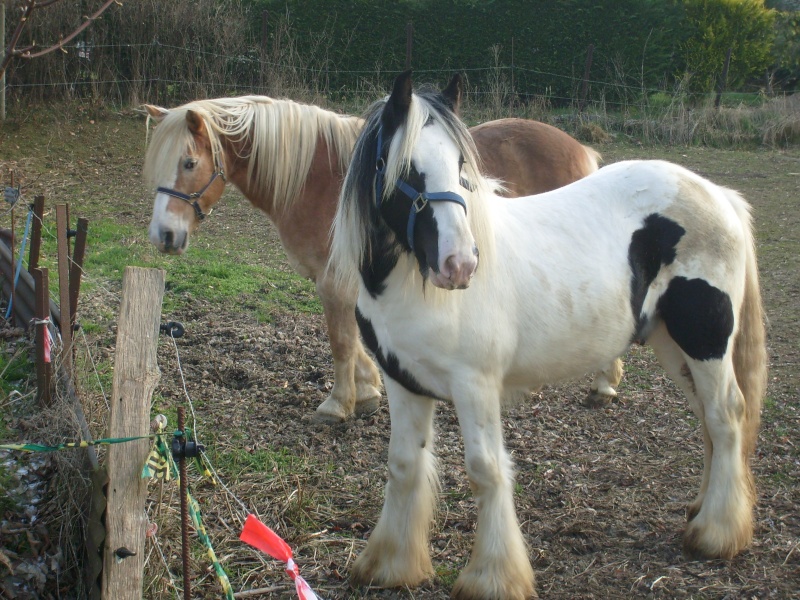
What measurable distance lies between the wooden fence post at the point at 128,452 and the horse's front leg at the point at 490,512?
111cm

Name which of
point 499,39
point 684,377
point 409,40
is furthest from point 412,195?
point 499,39

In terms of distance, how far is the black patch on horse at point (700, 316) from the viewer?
3.06 meters

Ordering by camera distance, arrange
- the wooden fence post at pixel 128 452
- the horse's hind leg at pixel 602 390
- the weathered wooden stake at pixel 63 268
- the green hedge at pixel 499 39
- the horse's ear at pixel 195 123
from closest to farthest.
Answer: the wooden fence post at pixel 128 452, the weathered wooden stake at pixel 63 268, the horse's ear at pixel 195 123, the horse's hind leg at pixel 602 390, the green hedge at pixel 499 39

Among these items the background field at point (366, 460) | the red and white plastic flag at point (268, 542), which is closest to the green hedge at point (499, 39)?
the background field at point (366, 460)

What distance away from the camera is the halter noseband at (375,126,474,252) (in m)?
2.45

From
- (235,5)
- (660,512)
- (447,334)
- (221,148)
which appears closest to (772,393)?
(660,512)

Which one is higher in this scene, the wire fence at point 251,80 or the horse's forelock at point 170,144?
the wire fence at point 251,80

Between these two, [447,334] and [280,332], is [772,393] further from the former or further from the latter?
[280,332]

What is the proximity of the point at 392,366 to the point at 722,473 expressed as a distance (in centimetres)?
154

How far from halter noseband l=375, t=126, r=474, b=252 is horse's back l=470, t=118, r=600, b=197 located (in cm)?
288

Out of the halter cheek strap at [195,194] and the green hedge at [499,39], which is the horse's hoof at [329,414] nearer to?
the halter cheek strap at [195,194]

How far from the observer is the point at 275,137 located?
4.45 meters

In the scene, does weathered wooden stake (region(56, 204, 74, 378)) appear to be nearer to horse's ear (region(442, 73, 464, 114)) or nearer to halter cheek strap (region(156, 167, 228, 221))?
halter cheek strap (region(156, 167, 228, 221))

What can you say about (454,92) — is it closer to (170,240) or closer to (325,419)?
(170,240)
